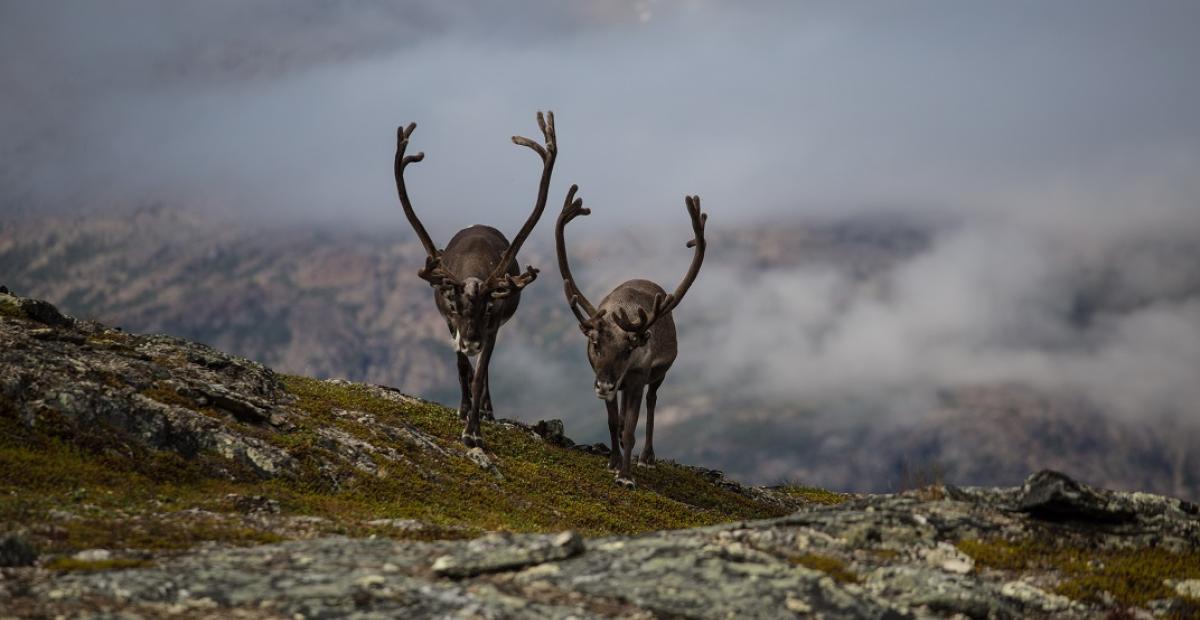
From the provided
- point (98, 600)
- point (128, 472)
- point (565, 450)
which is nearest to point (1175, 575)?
point (98, 600)

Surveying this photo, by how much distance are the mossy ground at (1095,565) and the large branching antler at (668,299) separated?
48.2 ft

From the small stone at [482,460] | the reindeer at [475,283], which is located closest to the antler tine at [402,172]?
the reindeer at [475,283]

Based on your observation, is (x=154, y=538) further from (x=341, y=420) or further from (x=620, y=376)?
(x=620, y=376)

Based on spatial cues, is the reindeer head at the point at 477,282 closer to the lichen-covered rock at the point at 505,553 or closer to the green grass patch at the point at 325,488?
the green grass patch at the point at 325,488

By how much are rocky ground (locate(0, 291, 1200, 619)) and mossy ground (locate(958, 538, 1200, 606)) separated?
4 cm

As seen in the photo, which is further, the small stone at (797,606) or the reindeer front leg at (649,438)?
the reindeer front leg at (649,438)

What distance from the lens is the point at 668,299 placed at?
99.7 feet

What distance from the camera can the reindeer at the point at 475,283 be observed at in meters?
28.7

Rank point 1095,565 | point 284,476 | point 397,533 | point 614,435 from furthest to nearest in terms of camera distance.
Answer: point 614,435 < point 284,476 < point 397,533 < point 1095,565

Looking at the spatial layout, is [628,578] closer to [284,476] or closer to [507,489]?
[284,476]

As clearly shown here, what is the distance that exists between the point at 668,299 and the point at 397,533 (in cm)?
1534

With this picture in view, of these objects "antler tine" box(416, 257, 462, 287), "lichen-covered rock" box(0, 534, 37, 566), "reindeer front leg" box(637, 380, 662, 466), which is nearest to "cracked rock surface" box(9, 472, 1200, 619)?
"lichen-covered rock" box(0, 534, 37, 566)

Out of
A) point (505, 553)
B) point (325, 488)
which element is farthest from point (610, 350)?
point (505, 553)

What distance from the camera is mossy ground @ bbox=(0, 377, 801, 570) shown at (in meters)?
15.3
